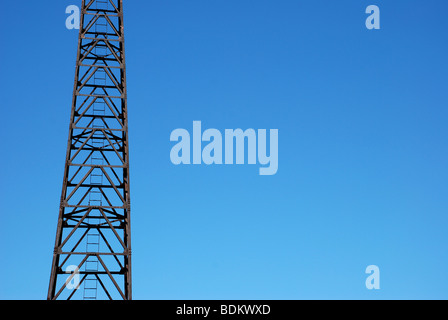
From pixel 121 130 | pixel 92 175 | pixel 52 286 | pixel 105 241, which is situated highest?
pixel 121 130

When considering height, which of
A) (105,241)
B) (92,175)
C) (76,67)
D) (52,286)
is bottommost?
(52,286)
